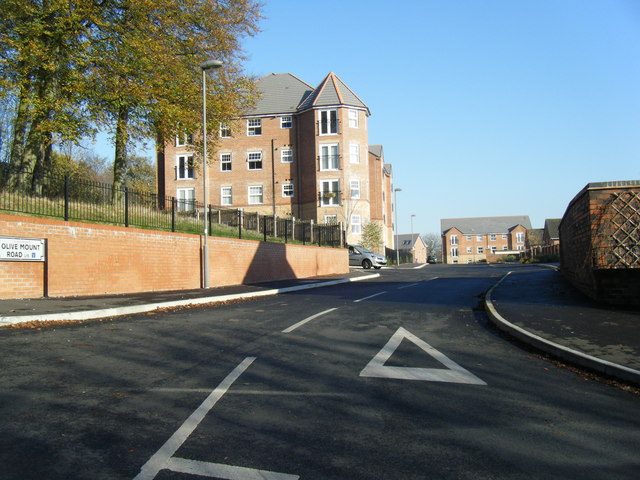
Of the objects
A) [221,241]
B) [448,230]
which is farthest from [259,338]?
[448,230]

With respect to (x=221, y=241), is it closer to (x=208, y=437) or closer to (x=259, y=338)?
(x=259, y=338)

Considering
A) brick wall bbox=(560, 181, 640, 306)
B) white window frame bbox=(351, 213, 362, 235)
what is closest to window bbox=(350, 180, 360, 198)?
white window frame bbox=(351, 213, 362, 235)

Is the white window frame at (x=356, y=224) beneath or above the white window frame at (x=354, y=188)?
beneath

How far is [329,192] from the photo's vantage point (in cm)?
4438

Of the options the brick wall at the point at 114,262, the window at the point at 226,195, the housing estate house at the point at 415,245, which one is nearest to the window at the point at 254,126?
the window at the point at 226,195

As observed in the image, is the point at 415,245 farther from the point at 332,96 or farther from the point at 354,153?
the point at 332,96

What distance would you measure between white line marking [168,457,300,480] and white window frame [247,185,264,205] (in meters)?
43.8

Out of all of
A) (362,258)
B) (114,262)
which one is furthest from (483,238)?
(114,262)

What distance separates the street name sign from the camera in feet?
36.8

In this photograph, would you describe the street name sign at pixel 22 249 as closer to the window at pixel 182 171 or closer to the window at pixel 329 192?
the window at pixel 329 192

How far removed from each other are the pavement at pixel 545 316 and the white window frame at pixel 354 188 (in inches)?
1203

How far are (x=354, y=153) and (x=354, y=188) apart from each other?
3.23 m

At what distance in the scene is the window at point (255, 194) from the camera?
46656mm

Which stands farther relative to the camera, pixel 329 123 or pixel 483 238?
pixel 483 238
